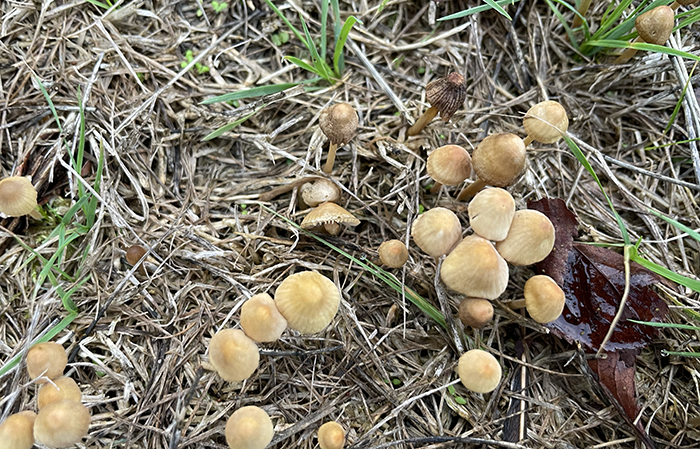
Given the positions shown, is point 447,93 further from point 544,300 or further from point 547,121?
point 544,300

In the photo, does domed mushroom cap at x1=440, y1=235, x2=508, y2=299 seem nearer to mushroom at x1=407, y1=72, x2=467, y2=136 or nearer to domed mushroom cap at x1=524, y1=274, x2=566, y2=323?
domed mushroom cap at x1=524, y1=274, x2=566, y2=323

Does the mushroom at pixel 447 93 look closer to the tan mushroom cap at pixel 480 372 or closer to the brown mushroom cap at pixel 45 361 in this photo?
the tan mushroom cap at pixel 480 372

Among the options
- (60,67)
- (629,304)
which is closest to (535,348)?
(629,304)

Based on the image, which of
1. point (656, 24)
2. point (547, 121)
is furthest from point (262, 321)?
point (656, 24)

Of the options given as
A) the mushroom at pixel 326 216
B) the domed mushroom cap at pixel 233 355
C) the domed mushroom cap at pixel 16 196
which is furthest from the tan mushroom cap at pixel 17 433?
the mushroom at pixel 326 216

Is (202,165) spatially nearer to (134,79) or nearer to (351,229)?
(134,79)
